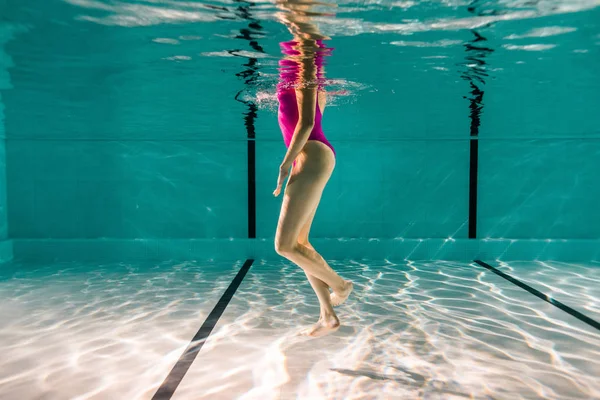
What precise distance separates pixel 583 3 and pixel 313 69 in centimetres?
250

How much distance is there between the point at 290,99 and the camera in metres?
3.34

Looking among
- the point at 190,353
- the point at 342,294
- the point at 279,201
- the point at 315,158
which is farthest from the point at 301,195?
the point at 279,201

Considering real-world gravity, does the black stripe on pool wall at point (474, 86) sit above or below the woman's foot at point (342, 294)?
above

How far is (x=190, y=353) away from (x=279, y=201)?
5.86 m

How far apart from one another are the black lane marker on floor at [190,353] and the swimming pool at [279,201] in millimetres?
23

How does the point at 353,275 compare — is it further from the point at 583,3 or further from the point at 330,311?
the point at 583,3

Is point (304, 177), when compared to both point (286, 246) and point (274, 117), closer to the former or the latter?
point (286, 246)

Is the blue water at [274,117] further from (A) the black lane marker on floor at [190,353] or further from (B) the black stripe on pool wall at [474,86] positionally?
(A) the black lane marker on floor at [190,353]

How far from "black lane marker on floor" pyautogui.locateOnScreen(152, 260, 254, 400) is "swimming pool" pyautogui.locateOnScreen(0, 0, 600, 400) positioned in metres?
0.02

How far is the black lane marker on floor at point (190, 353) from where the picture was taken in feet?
8.98

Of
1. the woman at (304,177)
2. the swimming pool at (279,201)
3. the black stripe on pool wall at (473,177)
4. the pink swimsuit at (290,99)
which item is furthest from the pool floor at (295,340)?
the black stripe on pool wall at (473,177)

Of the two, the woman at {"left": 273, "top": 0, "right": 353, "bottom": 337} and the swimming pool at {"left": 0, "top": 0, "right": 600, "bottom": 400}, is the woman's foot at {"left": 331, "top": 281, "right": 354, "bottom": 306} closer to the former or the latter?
the woman at {"left": 273, "top": 0, "right": 353, "bottom": 337}

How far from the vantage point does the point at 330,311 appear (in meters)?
3.37

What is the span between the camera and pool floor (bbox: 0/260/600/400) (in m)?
2.81
